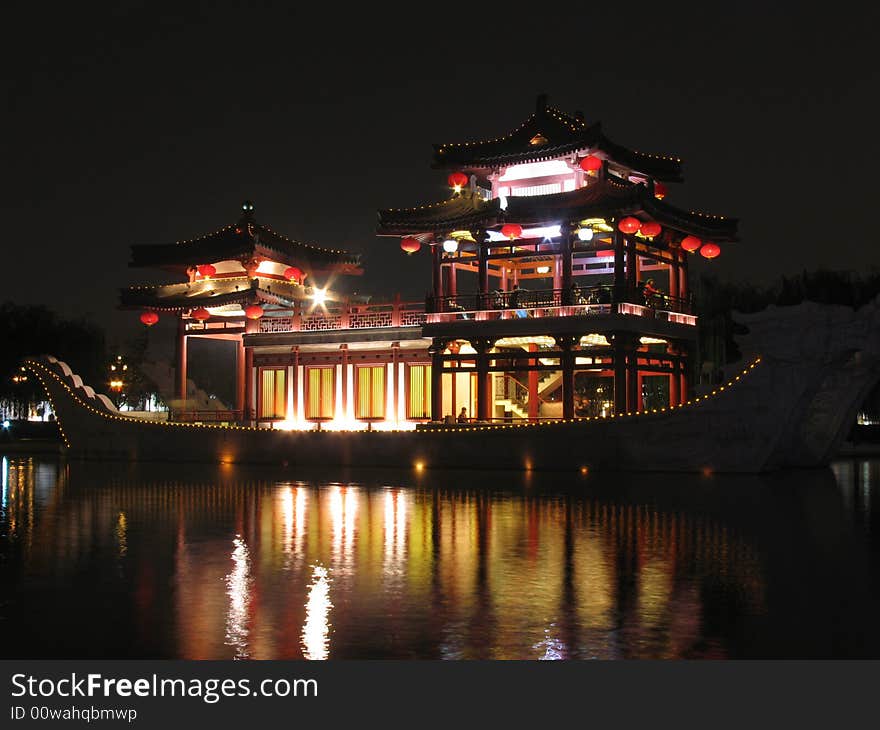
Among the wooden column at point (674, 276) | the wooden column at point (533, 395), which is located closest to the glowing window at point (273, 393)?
the wooden column at point (533, 395)

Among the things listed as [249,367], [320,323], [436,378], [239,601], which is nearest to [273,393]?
[249,367]

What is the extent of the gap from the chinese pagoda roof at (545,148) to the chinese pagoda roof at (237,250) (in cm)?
809

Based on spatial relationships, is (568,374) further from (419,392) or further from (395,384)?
(395,384)

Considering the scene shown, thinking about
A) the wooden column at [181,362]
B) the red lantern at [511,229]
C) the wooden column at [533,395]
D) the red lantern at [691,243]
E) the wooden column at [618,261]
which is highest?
the red lantern at [511,229]

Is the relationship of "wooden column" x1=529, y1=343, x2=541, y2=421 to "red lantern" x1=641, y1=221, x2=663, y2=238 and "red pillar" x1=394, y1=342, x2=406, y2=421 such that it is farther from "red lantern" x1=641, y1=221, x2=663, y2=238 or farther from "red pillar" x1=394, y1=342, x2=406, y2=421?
"red lantern" x1=641, y1=221, x2=663, y2=238

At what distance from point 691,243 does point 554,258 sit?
443cm

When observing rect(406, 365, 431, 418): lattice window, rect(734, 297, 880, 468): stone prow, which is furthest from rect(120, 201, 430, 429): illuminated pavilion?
rect(734, 297, 880, 468): stone prow

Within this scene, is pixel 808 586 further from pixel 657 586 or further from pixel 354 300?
pixel 354 300

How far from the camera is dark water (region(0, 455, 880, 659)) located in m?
8.16

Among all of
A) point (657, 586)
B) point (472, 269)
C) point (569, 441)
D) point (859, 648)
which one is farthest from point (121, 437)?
point (859, 648)

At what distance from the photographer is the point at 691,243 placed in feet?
102

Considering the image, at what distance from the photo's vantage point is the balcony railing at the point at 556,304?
2828 centimetres

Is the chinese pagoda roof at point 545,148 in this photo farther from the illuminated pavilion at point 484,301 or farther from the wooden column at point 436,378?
the wooden column at point 436,378

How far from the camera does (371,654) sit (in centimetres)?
774
